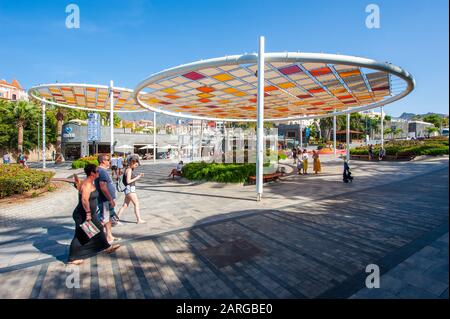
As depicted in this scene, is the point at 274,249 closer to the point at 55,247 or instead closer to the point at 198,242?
the point at 198,242

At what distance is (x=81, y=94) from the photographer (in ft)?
59.9

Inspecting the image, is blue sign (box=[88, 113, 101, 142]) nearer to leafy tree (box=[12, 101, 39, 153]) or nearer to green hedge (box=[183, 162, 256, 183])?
leafy tree (box=[12, 101, 39, 153])

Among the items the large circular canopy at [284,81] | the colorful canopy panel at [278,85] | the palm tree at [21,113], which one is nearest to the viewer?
the large circular canopy at [284,81]

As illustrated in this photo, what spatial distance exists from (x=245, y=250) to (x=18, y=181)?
993cm

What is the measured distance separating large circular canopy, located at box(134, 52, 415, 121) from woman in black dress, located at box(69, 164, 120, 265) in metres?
6.51

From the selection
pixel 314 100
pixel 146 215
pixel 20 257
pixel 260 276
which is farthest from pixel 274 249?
pixel 314 100

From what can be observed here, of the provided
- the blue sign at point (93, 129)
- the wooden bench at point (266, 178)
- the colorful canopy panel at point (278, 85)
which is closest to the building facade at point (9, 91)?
the blue sign at point (93, 129)

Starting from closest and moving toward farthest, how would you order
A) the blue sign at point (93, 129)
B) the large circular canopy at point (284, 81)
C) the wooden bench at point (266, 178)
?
the large circular canopy at point (284, 81) < the wooden bench at point (266, 178) < the blue sign at point (93, 129)

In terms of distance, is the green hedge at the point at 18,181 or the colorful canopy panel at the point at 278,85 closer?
the green hedge at the point at 18,181

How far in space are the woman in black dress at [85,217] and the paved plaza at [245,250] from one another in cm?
21

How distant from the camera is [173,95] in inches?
566

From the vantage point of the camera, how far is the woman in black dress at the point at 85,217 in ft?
13.7

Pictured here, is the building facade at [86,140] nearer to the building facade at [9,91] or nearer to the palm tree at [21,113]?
the palm tree at [21,113]

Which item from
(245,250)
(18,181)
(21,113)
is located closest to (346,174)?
(245,250)
